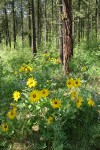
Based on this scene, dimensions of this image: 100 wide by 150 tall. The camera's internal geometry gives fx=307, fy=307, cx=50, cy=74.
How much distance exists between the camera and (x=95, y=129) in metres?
4.50

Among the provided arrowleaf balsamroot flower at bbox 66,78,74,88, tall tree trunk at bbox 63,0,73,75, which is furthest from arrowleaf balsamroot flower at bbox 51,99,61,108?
tall tree trunk at bbox 63,0,73,75

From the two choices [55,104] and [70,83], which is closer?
[55,104]

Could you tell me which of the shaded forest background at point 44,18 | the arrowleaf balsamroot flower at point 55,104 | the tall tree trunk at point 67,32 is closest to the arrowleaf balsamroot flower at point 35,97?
the arrowleaf balsamroot flower at point 55,104

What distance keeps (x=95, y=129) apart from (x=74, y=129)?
370mm

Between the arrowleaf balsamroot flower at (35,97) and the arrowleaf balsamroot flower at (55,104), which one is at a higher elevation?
the arrowleaf balsamroot flower at (35,97)

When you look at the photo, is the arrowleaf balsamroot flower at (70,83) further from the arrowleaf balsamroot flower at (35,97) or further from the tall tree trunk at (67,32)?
the tall tree trunk at (67,32)

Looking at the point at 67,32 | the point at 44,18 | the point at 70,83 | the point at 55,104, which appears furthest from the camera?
the point at 44,18

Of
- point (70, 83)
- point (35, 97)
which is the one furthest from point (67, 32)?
point (35, 97)

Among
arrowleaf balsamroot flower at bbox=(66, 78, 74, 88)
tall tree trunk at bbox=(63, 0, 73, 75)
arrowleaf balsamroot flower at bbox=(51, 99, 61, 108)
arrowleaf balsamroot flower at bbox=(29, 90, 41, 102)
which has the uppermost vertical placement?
tall tree trunk at bbox=(63, 0, 73, 75)

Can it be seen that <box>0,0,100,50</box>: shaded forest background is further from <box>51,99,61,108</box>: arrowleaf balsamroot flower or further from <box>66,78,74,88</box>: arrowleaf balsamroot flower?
<box>51,99,61,108</box>: arrowleaf balsamroot flower

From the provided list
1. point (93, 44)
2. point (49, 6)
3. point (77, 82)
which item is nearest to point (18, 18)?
point (49, 6)

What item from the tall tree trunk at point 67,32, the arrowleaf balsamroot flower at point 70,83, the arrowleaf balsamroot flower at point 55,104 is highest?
the tall tree trunk at point 67,32

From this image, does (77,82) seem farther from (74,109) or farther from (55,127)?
(55,127)

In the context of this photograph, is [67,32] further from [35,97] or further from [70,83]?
[35,97]
